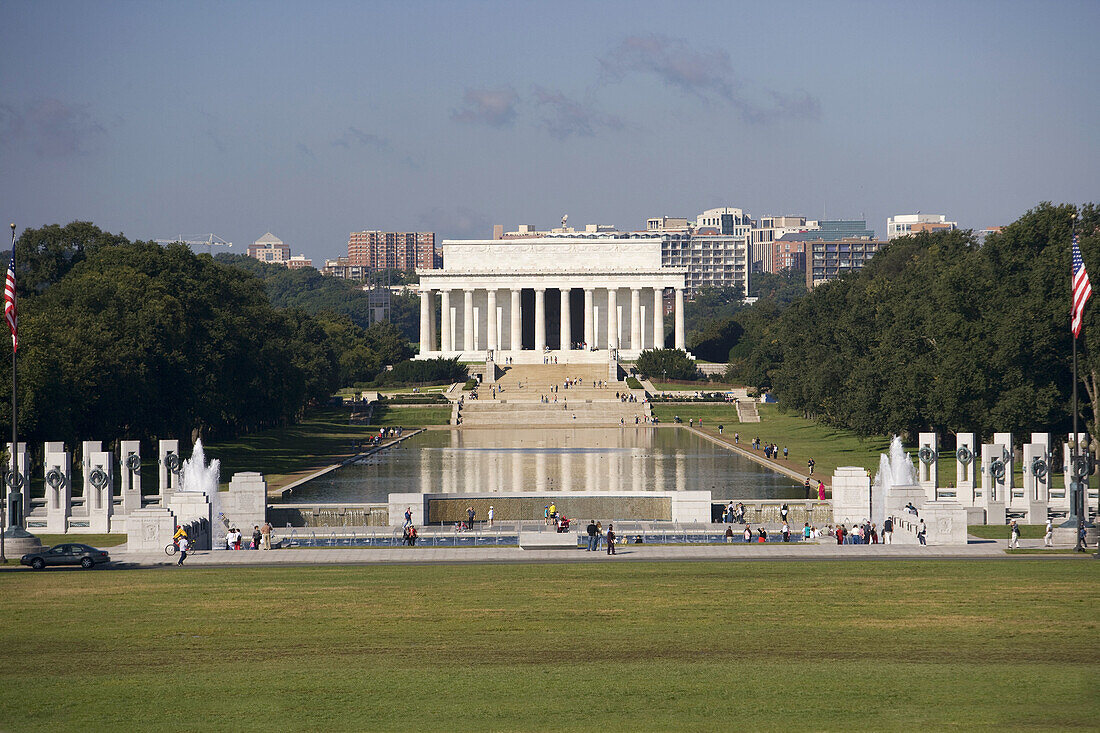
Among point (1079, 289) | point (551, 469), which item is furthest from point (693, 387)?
point (1079, 289)

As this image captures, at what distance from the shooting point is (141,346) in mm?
67812

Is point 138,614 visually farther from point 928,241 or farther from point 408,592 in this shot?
point 928,241

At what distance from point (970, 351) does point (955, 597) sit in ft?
123

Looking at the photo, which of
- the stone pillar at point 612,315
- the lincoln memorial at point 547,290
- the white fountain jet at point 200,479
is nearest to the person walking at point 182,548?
the white fountain jet at point 200,479

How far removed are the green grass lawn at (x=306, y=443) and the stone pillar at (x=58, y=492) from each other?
12021 mm

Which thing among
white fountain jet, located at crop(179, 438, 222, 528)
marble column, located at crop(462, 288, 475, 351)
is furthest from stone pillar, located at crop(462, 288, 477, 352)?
white fountain jet, located at crop(179, 438, 222, 528)

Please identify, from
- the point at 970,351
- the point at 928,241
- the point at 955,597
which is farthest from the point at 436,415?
the point at 955,597

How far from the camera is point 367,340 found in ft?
470

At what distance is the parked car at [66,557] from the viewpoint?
3434 centimetres

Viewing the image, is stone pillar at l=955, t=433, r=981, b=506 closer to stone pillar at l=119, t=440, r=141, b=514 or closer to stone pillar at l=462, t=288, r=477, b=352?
stone pillar at l=119, t=440, r=141, b=514

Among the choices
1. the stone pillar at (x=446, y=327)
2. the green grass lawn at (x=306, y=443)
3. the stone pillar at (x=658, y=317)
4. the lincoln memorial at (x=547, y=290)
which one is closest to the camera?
the green grass lawn at (x=306, y=443)

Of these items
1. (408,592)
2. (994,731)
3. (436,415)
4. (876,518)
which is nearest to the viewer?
(994,731)

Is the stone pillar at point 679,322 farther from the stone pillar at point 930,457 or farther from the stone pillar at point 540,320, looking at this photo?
the stone pillar at point 930,457

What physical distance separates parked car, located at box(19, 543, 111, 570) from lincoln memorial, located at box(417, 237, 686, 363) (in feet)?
389
